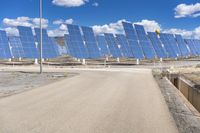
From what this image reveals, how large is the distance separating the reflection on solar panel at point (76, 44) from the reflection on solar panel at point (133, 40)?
310 inches

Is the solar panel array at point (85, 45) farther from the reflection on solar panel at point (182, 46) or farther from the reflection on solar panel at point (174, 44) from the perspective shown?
the reflection on solar panel at point (182, 46)

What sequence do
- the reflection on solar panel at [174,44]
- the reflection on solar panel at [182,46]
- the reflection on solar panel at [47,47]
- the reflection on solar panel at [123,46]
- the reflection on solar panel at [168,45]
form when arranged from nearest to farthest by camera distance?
the reflection on solar panel at [47,47] → the reflection on solar panel at [123,46] → the reflection on solar panel at [168,45] → the reflection on solar panel at [174,44] → the reflection on solar panel at [182,46]

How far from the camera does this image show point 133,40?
62.1 m

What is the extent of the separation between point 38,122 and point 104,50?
6843 centimetres

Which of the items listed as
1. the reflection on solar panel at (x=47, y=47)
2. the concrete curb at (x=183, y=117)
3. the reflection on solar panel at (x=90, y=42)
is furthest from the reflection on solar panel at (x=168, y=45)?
the concrete curb at (x=183, y=117)

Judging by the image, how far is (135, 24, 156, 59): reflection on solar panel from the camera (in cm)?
6159

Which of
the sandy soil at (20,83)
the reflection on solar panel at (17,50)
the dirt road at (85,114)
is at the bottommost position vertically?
the sandy soil at (20,83)

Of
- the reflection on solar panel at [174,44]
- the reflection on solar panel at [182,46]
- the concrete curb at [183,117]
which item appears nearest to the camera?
the concrete curb at [183,117]

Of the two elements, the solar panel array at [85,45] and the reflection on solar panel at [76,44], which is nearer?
the reflection on solar panel at [76,44]

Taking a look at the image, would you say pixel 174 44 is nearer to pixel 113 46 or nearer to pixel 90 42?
pixel 113 46

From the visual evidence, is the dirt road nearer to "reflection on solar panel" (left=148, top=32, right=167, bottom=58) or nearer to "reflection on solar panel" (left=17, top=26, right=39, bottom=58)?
"reflection on solar panel" (left=17, top=26, right=39, bottom=58)

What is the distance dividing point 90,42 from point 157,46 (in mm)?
13088

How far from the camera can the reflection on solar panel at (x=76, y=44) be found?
57963 millimetres

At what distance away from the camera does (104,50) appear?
78.0 meters
